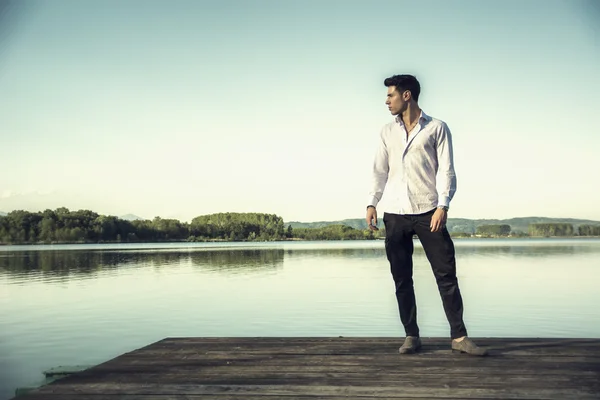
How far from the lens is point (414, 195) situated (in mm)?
4793

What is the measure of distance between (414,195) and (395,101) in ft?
2.78

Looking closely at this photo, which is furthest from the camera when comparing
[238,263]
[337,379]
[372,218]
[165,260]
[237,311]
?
[165,260]

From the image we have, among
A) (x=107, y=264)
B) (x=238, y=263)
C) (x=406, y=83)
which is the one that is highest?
(x=406, y=83)

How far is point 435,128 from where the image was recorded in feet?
15.8

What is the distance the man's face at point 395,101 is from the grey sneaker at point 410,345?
196 cm

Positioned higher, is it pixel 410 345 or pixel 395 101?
pixel 395 101

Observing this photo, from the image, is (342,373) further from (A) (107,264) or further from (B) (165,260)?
(B) (165,260)

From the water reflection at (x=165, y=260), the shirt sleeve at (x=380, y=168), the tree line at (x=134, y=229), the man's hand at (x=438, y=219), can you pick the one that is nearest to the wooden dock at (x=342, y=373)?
the man's hand at (x=438, y=219)

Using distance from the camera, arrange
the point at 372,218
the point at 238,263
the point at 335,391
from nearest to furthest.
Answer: the point at 335,391
the point at 372,218
the point at 238,263

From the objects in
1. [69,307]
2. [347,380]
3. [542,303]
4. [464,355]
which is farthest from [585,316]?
[69,307]

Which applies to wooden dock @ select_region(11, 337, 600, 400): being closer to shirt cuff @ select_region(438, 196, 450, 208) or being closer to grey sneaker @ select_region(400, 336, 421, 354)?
grey sneaker @ select_region(400, 336, 421, 354)

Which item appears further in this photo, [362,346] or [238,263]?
[238,263]

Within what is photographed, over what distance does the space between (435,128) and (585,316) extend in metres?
13.3

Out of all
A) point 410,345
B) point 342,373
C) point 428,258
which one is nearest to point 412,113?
point 428,258
